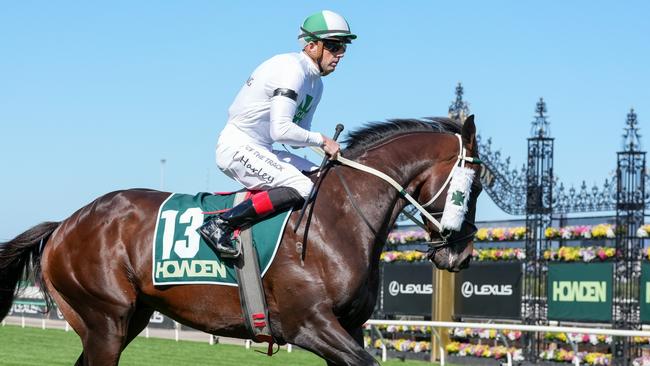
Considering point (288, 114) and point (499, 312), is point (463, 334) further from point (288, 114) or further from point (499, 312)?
point (288, 114)

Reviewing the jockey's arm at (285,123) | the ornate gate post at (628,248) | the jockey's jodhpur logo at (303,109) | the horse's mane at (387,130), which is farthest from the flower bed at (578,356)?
the jockey's arm at (285,123)

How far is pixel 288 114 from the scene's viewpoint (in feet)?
18.1

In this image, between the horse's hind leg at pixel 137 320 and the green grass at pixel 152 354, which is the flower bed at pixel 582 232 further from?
the horse's hind leg at pixel 137 320

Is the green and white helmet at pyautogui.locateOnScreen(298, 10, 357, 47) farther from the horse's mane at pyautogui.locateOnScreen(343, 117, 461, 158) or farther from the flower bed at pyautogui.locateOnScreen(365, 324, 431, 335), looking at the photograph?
the flower bed at pyautogui.locateOnScreen(365, 324, 431, 335)

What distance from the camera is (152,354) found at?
13984mm

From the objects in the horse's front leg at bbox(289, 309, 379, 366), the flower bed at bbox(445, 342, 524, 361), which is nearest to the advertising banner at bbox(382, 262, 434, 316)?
the flower bed at bbox(445, 342, 524, 361)

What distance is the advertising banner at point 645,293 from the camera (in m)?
12.4

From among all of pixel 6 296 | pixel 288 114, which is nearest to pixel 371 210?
pixel 288 114

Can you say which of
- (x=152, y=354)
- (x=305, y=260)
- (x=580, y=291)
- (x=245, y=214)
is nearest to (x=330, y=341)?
(x=305, y=260)

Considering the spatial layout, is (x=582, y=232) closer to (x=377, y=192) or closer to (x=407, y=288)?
(x=407, y=288)

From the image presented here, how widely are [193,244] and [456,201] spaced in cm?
152

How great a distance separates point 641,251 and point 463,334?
299 centimetres

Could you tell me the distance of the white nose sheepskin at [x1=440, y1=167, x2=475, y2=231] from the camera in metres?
5.67

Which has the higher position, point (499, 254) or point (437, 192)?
point (437, 192)
